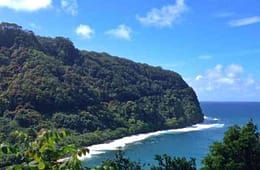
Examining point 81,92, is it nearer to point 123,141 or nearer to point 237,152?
point 123,141

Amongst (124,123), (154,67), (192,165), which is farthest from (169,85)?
(192,165)

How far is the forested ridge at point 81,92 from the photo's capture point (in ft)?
208

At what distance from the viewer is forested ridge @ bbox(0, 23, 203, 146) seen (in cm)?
6347

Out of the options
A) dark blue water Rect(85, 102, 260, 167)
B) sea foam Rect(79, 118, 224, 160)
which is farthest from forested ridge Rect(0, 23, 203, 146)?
dark blue water Rect(85, 102, 260, 167)

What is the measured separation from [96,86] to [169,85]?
27.6 metres

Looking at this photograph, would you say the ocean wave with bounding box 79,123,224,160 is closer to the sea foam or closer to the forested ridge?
the sea foam

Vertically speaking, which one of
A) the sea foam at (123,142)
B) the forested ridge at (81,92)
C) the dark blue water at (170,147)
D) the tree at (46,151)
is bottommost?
the dark blue water at (170,147)

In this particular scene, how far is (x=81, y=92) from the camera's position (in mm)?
74688

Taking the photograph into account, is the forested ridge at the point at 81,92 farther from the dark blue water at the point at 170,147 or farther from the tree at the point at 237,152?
the tree at the point at 237,152

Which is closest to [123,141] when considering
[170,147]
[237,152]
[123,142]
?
[123,142]

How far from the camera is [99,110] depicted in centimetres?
7412

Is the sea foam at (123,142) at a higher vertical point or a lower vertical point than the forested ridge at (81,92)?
lower

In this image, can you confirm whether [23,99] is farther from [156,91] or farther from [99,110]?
[156,91]

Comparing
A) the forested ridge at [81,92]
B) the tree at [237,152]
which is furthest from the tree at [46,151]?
the forested ridge at [81,92]
